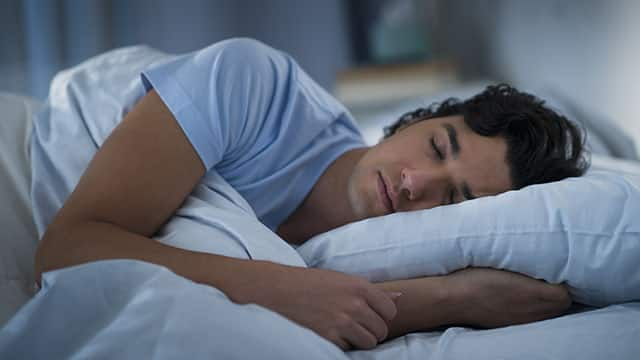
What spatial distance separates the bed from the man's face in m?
0.11

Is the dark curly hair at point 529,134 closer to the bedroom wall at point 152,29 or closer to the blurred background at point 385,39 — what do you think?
the blurred background at point 385,39

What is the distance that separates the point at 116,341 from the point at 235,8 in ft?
6.34

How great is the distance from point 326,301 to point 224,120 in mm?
324

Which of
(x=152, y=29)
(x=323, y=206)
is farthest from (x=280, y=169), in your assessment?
(x=152, y=29)

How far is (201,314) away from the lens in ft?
1.86

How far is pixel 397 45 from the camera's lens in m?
2.34

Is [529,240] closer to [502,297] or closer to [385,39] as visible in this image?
[502,297]

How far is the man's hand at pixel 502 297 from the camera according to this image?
0.80 meters

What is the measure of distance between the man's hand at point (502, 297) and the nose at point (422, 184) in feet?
0.50

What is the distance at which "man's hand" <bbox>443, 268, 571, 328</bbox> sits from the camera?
798mm

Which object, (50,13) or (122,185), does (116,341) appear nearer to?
(122,185)

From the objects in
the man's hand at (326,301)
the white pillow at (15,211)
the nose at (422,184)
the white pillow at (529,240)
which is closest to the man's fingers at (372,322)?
the man's hand at (326,301)

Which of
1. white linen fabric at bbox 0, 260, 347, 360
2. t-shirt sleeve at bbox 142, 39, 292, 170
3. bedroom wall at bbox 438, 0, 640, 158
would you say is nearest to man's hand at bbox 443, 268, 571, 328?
white linen fabric at bbox 0, 260, 347, 360

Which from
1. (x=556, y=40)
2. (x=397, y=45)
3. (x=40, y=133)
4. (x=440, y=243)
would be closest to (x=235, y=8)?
(x=397, y=45)
